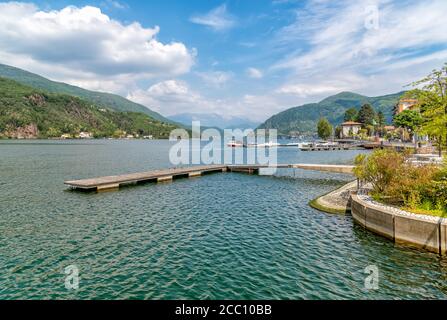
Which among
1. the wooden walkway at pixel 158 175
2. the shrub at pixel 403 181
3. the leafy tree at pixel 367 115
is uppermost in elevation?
the leafy tree at pixel 367 115

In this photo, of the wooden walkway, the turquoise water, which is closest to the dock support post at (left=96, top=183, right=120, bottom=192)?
the wooden walkway

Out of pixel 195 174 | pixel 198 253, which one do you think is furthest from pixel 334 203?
pixel 195 174

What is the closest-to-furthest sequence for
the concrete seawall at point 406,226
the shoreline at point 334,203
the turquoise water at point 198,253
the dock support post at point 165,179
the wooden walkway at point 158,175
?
the turquoise water at point 198,253 → the concrete seawall at point 406,226 → the shoreline at point 334,203 → the wooden walkway at point 158,175 → the dock support post at point 165,179

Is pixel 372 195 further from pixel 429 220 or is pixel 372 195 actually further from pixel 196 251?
pixel 196 251

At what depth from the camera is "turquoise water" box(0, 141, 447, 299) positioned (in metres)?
13.2

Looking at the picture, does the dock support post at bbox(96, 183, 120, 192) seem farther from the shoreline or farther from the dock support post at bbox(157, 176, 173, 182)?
the shoreline

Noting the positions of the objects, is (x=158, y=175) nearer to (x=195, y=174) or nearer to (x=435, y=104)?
(x=195, y=174)

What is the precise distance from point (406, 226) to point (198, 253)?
48.6 feet

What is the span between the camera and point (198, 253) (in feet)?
57.5

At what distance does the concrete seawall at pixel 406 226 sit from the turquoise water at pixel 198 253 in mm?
880

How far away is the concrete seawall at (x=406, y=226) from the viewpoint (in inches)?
672

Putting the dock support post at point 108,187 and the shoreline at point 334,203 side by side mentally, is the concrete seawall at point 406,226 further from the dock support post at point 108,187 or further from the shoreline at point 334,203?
the dock support post at point 108,187

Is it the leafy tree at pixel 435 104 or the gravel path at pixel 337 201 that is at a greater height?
the leafy tree at pixel 435 104

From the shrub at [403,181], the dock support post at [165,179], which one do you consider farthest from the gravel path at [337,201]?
the dock support post at [165,179]
